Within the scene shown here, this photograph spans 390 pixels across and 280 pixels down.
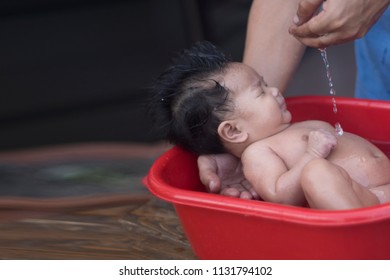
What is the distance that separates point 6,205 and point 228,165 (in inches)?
35.5

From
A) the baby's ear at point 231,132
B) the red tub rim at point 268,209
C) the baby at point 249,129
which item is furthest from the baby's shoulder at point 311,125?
the red tub rim at point 268,209

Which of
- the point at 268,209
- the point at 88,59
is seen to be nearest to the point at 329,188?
the point at 268,209

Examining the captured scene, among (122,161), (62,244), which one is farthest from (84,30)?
(62,244)

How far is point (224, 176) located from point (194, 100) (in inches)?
7.4

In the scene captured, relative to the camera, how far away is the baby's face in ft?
4.99

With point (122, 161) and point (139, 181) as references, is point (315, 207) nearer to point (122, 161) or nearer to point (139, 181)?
point (139, 181)

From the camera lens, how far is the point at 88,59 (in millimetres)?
2645

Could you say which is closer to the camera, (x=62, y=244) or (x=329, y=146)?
(x=329, y=146)

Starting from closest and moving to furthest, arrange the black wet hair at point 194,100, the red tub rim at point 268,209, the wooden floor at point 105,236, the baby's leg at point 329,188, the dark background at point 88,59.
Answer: the red tub rim at point 268,209
the baby's leg at point 329,188
the black wet hair at point 194,100
the wooden floor at point 105,236
the dark background at point 88,59

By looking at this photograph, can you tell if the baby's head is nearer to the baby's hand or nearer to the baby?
the baby

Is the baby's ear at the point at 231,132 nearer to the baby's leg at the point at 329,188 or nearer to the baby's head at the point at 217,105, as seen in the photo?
the baby's head at the point at 217,105

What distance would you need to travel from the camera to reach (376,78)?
1.82 m

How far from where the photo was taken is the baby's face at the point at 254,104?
1.52 metres

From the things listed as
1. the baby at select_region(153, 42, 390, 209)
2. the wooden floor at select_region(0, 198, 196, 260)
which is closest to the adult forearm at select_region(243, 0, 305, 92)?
the baby at select_region(153, 42, 390, 209)
